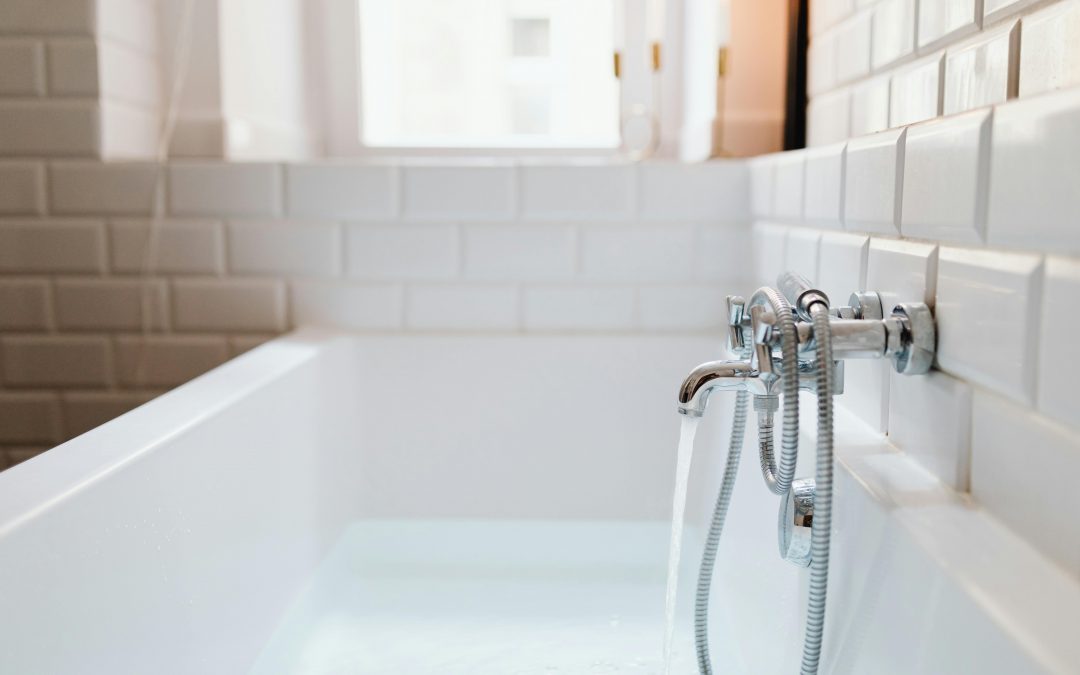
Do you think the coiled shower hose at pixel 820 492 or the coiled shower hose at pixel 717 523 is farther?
the coiled shower hose at pixel 717 523

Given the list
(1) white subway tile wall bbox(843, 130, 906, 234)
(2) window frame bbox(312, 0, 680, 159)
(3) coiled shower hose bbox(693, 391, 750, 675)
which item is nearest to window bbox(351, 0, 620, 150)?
(2) window frame bbox(312, 0, 680, 159)

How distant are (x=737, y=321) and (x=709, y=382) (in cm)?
8

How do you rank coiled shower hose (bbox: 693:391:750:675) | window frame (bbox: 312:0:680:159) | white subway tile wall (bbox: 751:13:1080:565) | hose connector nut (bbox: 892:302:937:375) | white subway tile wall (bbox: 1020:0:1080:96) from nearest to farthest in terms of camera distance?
1. white subway tile wall (bbox: 751:13:1080:565)
2. white subway tile wall (bbox: 1020:0:1080:96)
3. hose connector nut (bbox: 892:302:937:375)
4. coiled shower hose (bbox: 693:391:750:675)
5. window frame (bbox: 312:0:680:159)

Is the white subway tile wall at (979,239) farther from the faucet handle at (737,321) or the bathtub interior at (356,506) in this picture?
the bathtub interior at (356,506)

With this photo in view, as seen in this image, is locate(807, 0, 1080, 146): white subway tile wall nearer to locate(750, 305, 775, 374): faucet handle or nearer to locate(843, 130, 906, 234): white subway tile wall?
locate(843, 130, 906, 234): white subway tile wall

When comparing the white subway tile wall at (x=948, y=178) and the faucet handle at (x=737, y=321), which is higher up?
the white subway tile wall at (x=948, y=178)

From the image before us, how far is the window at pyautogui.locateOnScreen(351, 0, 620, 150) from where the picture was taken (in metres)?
2.15

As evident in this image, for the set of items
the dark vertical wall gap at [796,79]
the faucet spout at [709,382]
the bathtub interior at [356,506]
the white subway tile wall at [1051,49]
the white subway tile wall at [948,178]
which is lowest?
the bathtub interior at [356,506]

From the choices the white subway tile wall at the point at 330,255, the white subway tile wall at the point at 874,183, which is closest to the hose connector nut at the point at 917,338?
the white subway tile wall at the point at 874,183

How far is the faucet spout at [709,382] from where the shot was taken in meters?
0.86

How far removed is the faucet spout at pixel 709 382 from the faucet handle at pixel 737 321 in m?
0.05

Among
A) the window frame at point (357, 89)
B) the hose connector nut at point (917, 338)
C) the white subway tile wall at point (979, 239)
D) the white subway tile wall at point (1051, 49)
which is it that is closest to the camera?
the white subway tile wall at point (979, 239)

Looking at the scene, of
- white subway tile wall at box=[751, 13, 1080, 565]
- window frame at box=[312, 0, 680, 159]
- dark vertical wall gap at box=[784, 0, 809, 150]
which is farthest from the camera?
window frame at box=[312, 0, 680, 159]

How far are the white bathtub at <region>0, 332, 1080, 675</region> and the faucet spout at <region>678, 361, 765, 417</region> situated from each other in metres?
0.11
